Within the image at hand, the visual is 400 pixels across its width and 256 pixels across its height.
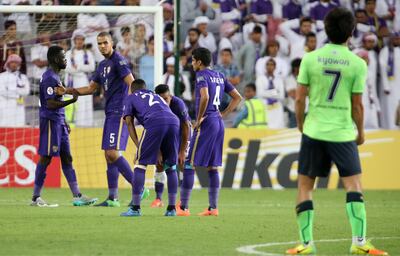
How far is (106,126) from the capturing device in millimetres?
14875

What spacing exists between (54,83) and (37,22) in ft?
17.8

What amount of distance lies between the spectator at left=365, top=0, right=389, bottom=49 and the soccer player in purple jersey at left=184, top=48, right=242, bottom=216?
1150cm

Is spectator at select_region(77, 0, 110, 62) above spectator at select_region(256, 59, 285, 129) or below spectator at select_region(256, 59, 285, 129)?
above

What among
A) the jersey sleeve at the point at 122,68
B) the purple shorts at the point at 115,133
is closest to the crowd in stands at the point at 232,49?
the jersey sleeve at the point at 122,68

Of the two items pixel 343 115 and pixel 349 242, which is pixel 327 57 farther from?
pixel 349 242

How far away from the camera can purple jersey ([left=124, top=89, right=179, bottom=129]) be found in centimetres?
1303

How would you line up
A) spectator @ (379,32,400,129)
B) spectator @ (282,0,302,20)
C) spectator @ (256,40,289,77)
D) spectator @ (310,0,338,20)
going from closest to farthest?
spectator @ (256,40,289,77) < spectator @ (379,32,400,129) < spectator @ (282,0,302,20) < spectator @ (310,0,338,20)

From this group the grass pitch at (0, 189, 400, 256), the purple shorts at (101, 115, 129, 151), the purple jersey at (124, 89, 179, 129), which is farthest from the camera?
the purple shorts at (101, 115, 129, 151)

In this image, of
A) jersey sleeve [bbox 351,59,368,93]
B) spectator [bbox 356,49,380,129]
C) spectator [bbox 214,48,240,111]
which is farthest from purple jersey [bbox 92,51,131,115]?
spectator [bbox 356,49,380,129]

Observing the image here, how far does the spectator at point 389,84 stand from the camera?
2409 centimetres

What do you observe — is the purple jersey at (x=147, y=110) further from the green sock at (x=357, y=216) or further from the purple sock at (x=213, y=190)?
the green sock at (x=357, y=216)

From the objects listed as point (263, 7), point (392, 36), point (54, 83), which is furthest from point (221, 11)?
point (54, 83)

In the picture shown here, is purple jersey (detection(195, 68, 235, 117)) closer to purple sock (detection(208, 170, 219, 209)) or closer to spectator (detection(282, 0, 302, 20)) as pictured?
purple sock (detection(208, 170, 219, 209))

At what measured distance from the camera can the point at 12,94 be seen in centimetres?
2066
